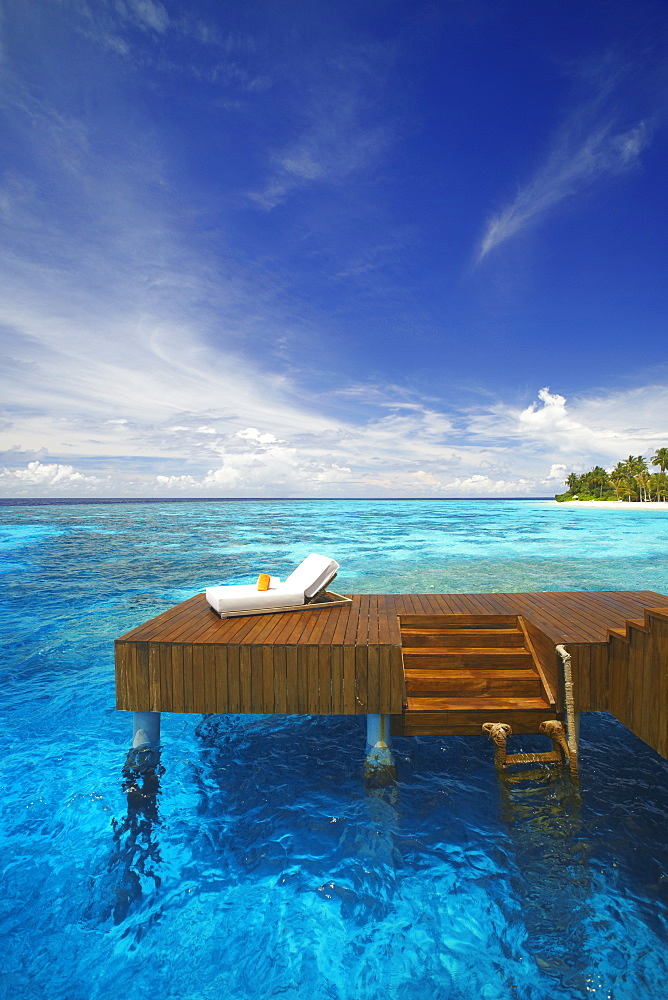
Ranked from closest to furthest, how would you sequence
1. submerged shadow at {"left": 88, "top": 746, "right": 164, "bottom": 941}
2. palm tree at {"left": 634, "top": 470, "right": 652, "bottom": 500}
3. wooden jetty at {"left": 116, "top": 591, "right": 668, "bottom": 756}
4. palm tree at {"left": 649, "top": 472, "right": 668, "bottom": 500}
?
submerged shadow at {"left": 88, "top": 746, "right": 164, "bottom": 941}, wooden jetty at {"left": 116, "top": 591, "right": 668, "bottom": 756}, palm tree at {"left": 649, "top": 472, "right": 668, "bottom": 500}, palm tree at {"left": 634, "top": 470, "right": 652, "bottom": 500}

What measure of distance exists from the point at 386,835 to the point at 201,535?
2921cm

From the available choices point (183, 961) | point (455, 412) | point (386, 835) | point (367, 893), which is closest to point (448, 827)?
point (386, 835)

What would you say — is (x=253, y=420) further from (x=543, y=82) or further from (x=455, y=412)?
(x=543, y=82)

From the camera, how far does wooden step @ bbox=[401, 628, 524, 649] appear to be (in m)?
5.04

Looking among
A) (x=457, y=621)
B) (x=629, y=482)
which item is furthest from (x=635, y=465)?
(x=457, y=621)

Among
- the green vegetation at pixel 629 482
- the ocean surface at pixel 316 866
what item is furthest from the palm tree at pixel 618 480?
the ocean surface at pixel 316 866

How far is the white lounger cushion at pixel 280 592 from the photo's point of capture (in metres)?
5.02

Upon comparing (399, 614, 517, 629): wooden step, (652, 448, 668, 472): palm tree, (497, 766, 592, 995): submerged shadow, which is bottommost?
(497, 766, 592, 995): submerged shadow

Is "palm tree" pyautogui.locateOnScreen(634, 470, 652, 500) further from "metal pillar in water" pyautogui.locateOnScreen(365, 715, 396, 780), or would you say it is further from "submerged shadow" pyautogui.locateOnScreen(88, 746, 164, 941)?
"submerged shadow" pyautogui.locateOnScreen(88, 746, 164, 941)

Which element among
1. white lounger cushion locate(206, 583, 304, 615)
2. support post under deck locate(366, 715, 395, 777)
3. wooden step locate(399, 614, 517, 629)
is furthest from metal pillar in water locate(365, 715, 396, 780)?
white lounger cushion locate(206, 583, 304, 615)

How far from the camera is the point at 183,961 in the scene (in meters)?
3.04

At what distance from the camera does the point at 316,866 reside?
12.2 feet

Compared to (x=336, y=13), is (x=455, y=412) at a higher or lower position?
lower

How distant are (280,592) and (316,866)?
8.21 feet
